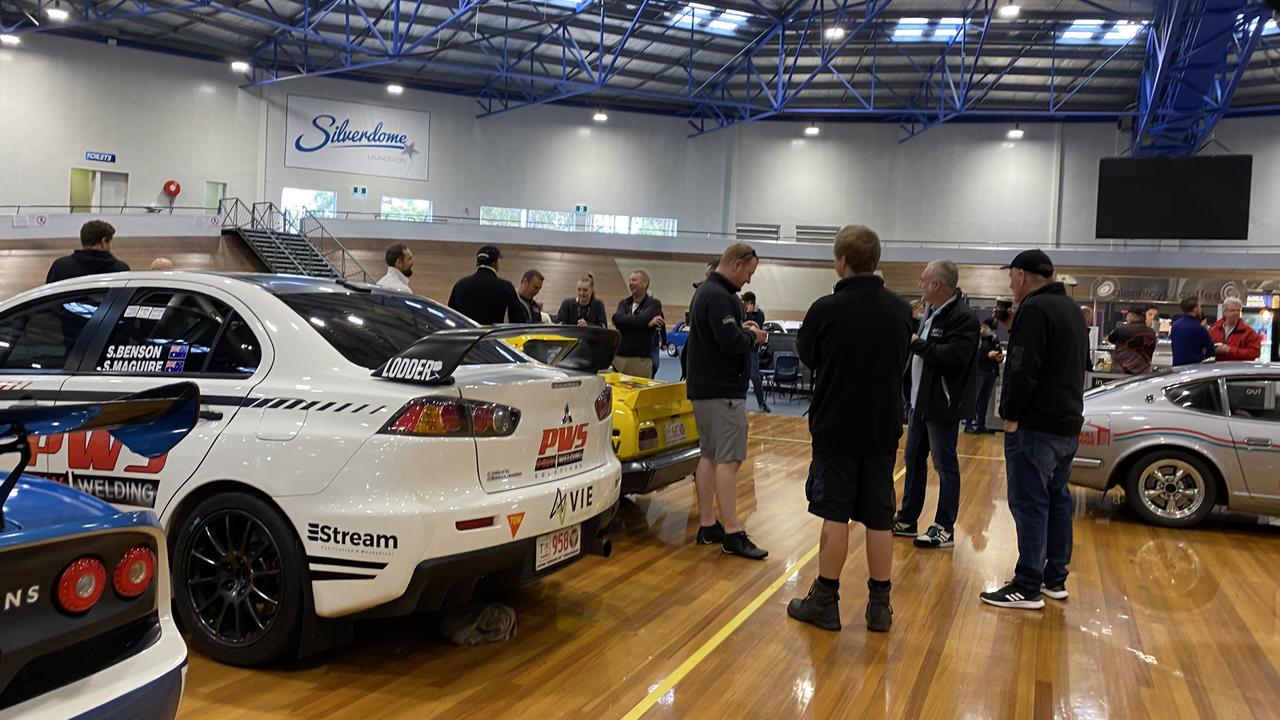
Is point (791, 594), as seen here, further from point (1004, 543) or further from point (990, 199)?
point (990, 199)

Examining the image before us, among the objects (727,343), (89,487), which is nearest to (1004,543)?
(727,343)

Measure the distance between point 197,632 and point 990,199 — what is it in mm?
27222

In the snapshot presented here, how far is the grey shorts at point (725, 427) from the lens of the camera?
15.8 ft

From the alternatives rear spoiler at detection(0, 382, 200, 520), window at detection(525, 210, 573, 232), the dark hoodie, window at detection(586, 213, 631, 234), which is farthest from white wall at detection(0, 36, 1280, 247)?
rear spoiler at detection(0, 382, 200, 520)

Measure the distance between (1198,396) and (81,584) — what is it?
22.0 ft

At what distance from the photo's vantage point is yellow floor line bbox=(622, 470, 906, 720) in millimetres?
3082

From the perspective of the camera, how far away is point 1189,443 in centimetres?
608

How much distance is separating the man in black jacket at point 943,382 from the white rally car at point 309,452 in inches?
95.8

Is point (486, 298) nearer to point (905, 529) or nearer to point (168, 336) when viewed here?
point (168, 336)

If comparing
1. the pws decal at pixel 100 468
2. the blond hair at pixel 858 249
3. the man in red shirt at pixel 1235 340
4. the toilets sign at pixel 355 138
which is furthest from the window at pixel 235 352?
the toilets sign at pixel 355 138

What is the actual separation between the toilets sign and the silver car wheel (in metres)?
23.0

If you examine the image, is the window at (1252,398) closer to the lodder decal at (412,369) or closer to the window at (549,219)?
the lodder decal at (412,369)

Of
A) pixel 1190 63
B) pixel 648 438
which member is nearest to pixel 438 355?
pixel 648 438

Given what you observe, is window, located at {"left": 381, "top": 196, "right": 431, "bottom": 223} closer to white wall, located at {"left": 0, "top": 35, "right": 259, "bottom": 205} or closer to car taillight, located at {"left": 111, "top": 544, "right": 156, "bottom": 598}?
white wall, located at {"left": 0, "top": 35, "right": 259, "bottom": 205}
